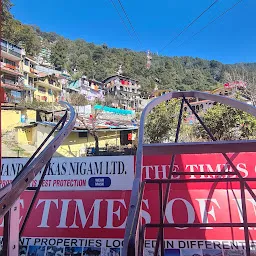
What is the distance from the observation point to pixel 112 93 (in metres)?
69.2

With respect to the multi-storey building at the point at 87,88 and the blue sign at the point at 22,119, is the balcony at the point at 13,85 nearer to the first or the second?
the blue sign at the point at 22,119

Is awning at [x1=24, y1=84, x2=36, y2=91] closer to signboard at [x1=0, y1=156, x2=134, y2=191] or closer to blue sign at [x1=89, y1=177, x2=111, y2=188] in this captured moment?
signboard at [x1=0, y1=156, x2=134, y2=191]

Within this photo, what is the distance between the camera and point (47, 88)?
4466 cm

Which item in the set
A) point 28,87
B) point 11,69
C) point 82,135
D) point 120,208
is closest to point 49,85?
point 28,87

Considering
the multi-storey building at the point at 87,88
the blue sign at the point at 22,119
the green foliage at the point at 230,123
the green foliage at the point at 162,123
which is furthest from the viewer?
the multi-storey building at the point at 87,88

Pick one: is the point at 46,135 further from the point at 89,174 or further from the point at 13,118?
the point at 89,174

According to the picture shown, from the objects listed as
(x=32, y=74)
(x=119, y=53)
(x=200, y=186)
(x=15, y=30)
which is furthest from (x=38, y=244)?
(x=119, y=53)

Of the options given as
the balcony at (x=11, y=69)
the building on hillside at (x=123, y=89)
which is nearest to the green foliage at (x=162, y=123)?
the balcony at (x=11, y=69)

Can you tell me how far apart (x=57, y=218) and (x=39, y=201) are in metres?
0.30

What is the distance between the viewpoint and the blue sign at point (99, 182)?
283cm

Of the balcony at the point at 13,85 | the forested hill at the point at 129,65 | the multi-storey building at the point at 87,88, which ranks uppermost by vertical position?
the forested hill at the point at 129,65

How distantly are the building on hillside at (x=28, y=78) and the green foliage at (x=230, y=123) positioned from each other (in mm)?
29799

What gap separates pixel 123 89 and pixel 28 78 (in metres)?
32.7

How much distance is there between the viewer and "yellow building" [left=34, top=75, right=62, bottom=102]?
138 ft
